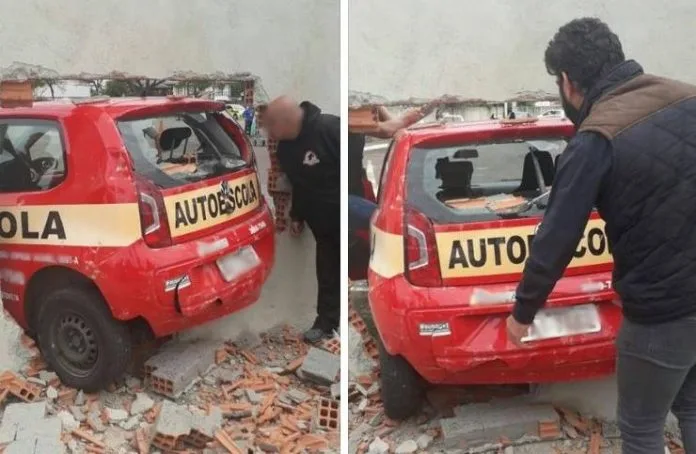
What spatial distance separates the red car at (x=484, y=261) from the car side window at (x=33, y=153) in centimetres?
99

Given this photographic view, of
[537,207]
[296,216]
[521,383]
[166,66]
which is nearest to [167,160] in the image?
[166,66]

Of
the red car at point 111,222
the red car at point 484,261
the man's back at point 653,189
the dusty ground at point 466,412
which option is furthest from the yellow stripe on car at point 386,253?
the man's back at point 653,189

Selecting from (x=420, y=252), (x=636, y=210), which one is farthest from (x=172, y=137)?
(x=636, y=210)

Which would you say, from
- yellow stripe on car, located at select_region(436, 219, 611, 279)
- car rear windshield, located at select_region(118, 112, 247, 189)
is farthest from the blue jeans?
car rear windshield, located at select_region(118, 112, 247, 189)

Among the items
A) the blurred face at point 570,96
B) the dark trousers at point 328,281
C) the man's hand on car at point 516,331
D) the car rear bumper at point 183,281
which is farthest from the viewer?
the dark trousers at point 328,281

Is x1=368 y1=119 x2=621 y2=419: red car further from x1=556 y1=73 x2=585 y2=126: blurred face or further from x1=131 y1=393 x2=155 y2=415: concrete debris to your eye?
x1=131 y1=393 x2=155 y2=415: concrete debris

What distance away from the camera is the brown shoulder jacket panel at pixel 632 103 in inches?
61.0

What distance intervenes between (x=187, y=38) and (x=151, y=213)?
1.74 ft

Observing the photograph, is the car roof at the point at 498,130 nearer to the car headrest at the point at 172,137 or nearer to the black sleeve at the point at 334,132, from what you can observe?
the black sleeve at the point at 334,132

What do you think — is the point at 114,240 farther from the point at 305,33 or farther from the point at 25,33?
the point at 305,33

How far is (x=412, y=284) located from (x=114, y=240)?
880 millimetres

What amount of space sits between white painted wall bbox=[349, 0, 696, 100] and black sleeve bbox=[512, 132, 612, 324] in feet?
1.69

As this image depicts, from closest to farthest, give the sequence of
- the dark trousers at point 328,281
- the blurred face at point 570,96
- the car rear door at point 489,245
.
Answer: the blurred face at point 570,96 → the car rear door at point 489,245 → the dark trousers at point 328,281

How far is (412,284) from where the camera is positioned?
2041mm
